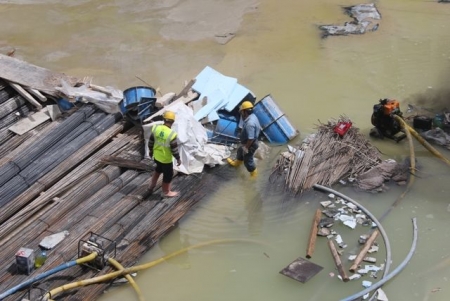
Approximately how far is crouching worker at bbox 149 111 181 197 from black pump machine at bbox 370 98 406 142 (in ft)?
14.2

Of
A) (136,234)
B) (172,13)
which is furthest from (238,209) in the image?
(172,13)

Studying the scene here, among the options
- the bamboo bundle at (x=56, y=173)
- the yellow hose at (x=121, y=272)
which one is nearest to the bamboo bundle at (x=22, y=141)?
the bamboo bundle at (x=56, y=173)

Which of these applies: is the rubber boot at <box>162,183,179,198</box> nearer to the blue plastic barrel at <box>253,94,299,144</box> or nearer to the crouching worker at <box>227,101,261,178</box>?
the crouching worker at <box>227,101,261,178</box>

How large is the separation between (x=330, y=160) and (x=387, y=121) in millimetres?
1657

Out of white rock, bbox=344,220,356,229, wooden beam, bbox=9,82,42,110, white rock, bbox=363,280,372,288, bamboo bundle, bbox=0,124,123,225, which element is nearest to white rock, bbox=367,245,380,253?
white rock, bbox=344,220,356,229

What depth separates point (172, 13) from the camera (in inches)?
691

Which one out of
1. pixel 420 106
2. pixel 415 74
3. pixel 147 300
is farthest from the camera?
pixel 415 74

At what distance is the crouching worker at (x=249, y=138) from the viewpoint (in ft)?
33.8

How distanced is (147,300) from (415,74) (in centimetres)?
902

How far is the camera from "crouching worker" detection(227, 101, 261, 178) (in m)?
10.3

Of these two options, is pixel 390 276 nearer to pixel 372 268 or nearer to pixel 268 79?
pixel 372 268

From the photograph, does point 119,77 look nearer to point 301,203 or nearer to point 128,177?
point 128,177

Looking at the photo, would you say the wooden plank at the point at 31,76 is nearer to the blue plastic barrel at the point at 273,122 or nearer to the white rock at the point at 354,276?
the blue plastic barrel at the point at 273,122

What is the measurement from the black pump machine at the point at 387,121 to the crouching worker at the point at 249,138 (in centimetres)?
271
